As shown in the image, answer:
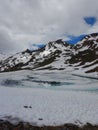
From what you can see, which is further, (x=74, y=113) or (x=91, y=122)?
(x=74, y=113)

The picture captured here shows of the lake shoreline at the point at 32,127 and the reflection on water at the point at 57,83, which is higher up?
the reflection on water at the point at 57,83

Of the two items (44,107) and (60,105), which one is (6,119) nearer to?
(44,107)

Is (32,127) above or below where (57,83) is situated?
below

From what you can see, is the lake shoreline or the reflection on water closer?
the lake shoreline

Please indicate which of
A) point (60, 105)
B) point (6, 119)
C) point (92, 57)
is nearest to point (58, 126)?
point (6, 119)

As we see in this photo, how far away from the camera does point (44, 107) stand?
21.5 m

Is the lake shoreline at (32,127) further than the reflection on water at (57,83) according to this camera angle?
No

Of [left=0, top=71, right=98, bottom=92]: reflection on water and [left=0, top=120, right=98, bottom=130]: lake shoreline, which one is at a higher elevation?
[left=0, top=71, right=98, bottom=92]: reflection on water

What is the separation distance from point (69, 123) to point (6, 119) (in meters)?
5.21

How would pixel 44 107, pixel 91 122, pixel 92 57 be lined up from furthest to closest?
pixel 92 57 → pixel 44 107 → pixel 91 122

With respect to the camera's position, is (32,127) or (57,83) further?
(57,83)

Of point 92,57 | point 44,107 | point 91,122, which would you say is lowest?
point 91,122

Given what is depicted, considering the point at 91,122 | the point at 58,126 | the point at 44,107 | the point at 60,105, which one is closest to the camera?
the point at 58,126

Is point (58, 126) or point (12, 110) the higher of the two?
point (12, 110)
